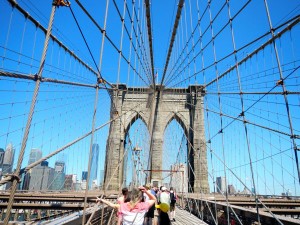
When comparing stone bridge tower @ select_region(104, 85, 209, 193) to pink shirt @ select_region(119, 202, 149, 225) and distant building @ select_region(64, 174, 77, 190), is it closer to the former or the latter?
distant building @ select_region(64, 174, 77, 190)

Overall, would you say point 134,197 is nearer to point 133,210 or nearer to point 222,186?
point 133,210

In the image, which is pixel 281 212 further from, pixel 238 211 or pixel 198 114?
pixel 198 114

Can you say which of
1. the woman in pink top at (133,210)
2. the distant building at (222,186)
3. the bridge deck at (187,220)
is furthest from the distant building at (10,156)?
the woman in pink top at (133,210)

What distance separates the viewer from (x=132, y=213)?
6.48 ft

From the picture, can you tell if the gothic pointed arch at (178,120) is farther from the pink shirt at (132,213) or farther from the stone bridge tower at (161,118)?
the pink shirt at (132,213)

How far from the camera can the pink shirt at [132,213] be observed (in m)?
1.96

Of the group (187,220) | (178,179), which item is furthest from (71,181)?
(187,220)

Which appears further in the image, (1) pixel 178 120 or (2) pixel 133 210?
(1) pixel 178 120

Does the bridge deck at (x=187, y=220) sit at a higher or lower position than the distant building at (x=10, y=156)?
Result: lower

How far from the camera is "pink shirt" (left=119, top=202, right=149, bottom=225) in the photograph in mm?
1962

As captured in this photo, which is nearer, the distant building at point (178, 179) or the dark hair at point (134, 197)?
the dark hair at point (134, 197)

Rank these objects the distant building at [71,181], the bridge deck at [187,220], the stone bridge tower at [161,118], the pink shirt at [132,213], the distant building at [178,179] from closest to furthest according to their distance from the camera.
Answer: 1. the pink shirt at [132,213]
2. the bridge deck at [187,220]
3. the distant building at [178,179]
4. the stone bridge tower at [161,118]
5. the distant building at [71,181]

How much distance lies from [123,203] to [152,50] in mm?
11495

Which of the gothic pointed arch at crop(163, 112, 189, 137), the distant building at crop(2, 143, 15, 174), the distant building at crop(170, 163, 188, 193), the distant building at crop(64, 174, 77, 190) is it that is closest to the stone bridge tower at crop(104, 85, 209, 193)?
the gothic pointed arch at crop(163, 112, 189, 137)
